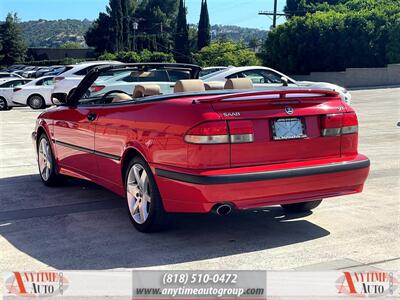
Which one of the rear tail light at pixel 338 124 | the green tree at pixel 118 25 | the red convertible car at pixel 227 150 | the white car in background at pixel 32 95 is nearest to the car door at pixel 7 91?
the white car in background at pixel 32 95

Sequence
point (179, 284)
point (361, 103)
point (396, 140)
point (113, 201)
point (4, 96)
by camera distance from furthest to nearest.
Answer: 1. point (4, 96)
2. point (361, 103)
3. point (396, 140)
4. point (113, 201)
5. point (179, 284)

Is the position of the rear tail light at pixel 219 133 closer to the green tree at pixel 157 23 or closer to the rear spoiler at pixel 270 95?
the rear spoiler at pixel 270 95

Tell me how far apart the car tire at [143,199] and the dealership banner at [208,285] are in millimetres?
1042

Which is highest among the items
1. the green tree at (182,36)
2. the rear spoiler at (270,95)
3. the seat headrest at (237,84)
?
the green tree at (182,36)

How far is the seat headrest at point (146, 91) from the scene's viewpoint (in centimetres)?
629

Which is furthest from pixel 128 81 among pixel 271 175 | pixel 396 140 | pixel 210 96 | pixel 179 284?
pixel 396 140

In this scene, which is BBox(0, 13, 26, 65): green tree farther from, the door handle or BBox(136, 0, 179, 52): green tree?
the door handle

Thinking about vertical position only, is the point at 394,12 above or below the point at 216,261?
above

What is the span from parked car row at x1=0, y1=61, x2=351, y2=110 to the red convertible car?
0.68 metres

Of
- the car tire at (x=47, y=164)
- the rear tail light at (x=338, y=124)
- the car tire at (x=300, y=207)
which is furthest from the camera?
the car tire at (x=47, y=164)

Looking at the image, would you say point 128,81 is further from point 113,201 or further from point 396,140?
point 396,140

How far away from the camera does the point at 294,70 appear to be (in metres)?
35.9

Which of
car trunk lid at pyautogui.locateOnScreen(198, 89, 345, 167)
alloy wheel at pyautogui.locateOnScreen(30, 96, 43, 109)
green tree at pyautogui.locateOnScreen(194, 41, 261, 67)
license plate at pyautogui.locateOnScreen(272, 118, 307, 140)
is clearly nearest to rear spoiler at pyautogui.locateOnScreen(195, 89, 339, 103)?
car trunk lid at pyautogui.locateOnScreen(198, 89, 345, 167)

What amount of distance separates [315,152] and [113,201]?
272 cm
